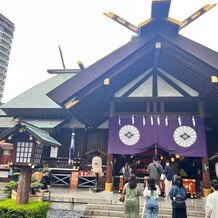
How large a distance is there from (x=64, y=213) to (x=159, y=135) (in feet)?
18.0

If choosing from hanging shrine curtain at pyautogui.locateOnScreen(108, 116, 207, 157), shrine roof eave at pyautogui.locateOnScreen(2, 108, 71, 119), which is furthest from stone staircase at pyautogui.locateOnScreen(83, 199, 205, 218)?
shrine roof eave at pyautogui.locateOnScreen(2, 108, 71, 119)

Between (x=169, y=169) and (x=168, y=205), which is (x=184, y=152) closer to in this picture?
(x=169, y=169)

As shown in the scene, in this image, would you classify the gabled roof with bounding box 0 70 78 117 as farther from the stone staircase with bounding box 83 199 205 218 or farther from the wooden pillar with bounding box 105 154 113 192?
the stone staircase with bounding box 83 199 205 218

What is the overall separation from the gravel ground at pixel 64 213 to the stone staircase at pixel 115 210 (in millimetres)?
295

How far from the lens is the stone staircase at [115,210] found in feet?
23.8

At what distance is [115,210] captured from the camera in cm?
751

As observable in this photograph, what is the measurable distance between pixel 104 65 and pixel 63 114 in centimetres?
735

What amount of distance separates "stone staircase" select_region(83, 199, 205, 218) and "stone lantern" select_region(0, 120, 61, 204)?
2.06m

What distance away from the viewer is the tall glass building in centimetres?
4400

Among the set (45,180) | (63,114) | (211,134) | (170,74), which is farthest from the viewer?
(63,114)

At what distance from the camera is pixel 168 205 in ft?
25.6

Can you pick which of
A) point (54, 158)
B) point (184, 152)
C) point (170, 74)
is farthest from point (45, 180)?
point (170, 74)

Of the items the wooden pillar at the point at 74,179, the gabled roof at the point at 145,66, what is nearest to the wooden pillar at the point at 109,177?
the wooden pillar at the point at 74,179

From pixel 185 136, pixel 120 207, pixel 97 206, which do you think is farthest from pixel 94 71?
pixel 120 207
